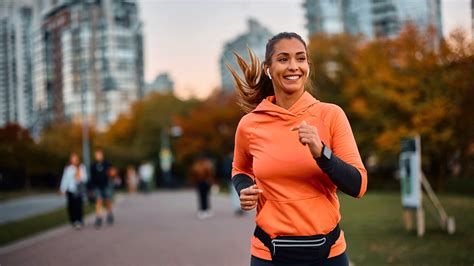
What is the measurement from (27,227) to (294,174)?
14.8 meters

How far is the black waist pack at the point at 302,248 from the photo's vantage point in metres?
2.77

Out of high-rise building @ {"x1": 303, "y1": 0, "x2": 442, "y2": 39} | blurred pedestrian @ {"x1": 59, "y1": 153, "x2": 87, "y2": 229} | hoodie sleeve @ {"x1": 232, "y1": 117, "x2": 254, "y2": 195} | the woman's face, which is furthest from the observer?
high-rise building @ {"x1": 303, "y1": 0, "x2": 442, "y2": 39}

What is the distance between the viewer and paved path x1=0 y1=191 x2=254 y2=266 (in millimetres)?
9531

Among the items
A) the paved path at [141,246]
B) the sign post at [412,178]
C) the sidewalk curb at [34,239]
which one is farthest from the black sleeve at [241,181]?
the sign post at [412,178]

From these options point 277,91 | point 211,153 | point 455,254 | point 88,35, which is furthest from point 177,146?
point 88,35

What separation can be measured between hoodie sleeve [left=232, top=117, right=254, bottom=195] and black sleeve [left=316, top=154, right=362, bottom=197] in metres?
0.52

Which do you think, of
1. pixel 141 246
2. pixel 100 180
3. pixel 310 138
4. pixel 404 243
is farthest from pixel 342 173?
pixel 100 180

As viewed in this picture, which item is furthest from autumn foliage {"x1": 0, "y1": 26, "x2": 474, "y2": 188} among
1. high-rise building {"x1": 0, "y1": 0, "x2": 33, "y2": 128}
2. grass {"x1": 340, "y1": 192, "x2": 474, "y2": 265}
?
grass {"x1": 340, "y1": 192, "x2": 474, "y2": 265}

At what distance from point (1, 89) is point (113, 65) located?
365 feet

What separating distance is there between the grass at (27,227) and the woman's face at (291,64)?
1068cm

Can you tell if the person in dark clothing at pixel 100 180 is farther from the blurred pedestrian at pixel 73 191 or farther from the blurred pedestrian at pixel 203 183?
the blurred pedestrian at pixel 203 183

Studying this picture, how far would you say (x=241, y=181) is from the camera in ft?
9.98

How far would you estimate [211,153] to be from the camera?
60031 millimetres

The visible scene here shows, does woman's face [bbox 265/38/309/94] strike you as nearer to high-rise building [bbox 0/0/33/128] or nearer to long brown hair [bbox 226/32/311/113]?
long brown hair [bbox 226/32/311/113]
